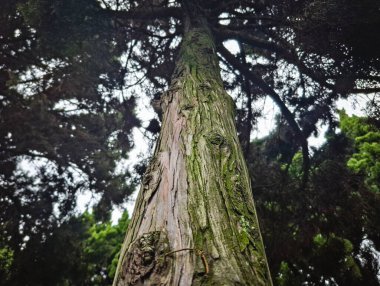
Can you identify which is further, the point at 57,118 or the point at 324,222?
the point at 57,118

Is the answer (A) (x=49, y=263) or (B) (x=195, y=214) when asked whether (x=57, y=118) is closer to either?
(A) (x=49, y=263)

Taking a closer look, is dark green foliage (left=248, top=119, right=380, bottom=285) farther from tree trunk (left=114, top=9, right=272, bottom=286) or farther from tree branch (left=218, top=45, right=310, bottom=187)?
tree trunk (left=114, top=9, right=272, bottom=286)

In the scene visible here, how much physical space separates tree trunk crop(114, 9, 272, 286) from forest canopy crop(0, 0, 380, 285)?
886mm

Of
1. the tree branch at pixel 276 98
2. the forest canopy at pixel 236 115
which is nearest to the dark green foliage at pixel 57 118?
the forest canopy at pixel 236 115

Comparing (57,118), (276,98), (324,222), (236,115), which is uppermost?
(57,118)

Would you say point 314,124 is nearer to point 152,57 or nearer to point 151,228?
point 152,57

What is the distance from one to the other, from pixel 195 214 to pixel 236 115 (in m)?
3.00

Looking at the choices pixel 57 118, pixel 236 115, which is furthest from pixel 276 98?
pixel 57 118

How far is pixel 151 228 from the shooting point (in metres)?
1.25

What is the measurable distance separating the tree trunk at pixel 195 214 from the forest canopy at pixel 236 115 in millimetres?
886

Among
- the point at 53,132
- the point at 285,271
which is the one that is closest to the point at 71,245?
the point at 53,132

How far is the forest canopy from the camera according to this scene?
405cm

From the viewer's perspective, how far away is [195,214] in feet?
4.22

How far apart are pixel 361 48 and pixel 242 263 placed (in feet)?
11.6
